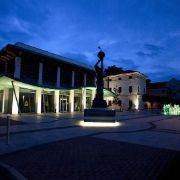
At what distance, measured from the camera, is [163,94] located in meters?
66.8

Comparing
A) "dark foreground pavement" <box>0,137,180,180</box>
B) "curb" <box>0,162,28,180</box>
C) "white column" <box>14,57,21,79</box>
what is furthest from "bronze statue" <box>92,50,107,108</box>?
"white column" <box>14,57,21,79</box>

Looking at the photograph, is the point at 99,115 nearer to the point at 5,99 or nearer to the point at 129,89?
the point at 5,99

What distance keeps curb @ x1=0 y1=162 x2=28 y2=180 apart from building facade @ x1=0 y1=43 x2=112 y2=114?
19.5 m

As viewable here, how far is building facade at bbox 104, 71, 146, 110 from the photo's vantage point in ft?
179

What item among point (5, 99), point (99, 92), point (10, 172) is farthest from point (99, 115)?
point (5, 99)

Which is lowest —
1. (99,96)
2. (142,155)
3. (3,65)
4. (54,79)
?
(142,155)

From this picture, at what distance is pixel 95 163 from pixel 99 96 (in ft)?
38.2

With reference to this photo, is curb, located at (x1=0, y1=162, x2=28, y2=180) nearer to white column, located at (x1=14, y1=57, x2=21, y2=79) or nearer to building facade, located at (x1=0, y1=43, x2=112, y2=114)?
building facade, located at (x1=0, y1=43, x2=112, y2=114)

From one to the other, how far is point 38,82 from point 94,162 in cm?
2656

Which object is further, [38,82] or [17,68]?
[38,82]

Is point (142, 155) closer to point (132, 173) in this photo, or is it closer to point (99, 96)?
point (132, 173)

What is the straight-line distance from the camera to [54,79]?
3369 centimetres

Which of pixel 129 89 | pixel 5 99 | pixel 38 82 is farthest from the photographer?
pixel 129 89

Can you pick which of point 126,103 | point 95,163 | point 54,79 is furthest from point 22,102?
point 126,103
